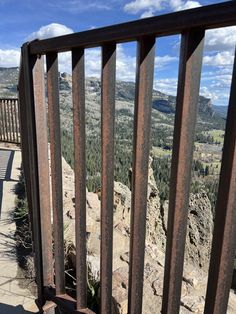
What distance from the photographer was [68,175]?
4961 millimetres

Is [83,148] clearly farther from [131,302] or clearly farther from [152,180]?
[152,180]

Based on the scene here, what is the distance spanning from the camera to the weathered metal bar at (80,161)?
4.45 feet

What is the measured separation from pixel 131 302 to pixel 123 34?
3.26ft

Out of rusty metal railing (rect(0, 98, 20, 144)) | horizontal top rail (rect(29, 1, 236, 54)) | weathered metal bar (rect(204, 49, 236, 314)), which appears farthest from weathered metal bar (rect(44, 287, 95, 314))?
rusty metal railing (rect(0, 98, 20, 144))

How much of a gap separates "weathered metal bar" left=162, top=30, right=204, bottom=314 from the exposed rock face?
2.86 feet

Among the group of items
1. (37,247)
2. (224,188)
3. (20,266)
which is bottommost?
(20,266)

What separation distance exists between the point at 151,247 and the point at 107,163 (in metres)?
1.95

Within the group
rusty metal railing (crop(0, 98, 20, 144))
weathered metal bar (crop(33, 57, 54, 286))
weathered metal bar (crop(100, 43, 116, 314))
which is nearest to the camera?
weathered metal bar (crop(100, 43, 116, 314))

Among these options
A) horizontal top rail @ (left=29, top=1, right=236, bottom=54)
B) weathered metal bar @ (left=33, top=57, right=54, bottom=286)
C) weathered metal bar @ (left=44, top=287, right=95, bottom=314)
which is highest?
horizontal top rail @ (left=29, top=1, right=236, bottom=54)

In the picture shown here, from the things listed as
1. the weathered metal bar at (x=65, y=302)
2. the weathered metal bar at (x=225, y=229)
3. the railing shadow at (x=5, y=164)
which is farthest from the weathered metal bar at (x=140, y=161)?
the railing shadow at (x=5, y=164)

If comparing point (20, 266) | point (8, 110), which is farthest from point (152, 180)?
point (8, 110)

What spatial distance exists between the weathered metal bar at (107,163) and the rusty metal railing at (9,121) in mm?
7704

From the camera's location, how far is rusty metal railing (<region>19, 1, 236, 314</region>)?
95cm

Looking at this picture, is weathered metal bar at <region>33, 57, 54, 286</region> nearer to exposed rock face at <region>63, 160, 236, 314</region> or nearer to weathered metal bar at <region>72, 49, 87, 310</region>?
weathered metal bar at <region>72, 49, 87, 310</region>
